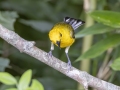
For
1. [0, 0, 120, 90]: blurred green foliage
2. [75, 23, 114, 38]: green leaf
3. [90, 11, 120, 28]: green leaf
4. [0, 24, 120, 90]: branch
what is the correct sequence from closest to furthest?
[0, 24, 120, 90]: branch
[90, 11, 120, 28]: green leaf
[75, 23, 114, 38]: green leaf
[0, 0, 120, 90]: blurred green foliage

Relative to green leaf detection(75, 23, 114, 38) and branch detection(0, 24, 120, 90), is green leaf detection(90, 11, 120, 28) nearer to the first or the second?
green leaf detection(75, 23, 114, 38)

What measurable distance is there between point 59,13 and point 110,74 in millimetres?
640

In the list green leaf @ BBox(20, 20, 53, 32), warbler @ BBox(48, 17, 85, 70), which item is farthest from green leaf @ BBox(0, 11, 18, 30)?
green leaf @ BBox(20, 20, 53, 32)

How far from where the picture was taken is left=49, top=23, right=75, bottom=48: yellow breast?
974 mm

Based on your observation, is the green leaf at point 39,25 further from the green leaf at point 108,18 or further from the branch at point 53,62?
the branch at point 53,62

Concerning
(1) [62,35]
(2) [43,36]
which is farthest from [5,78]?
(2) [43,36]

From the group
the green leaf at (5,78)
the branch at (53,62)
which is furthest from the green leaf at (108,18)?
the green leaf at (5,78)

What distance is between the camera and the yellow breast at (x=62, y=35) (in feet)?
3.19

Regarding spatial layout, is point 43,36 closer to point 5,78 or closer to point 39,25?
point 39,25

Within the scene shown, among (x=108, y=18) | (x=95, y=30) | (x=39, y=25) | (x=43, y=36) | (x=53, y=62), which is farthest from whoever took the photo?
(x=43, y=36)

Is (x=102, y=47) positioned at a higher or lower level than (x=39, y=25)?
lower

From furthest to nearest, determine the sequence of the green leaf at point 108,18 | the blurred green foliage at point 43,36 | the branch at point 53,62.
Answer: the blurred green foliage at point 43,36 → the green leaf at point 108,18 → the branch at point 53,62

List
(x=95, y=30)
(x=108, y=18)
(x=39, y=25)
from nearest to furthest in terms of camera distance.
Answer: (x=108, y=18) < (x=95, y=30) < (x=39, y=25)

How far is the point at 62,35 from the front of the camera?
39.5 inches
